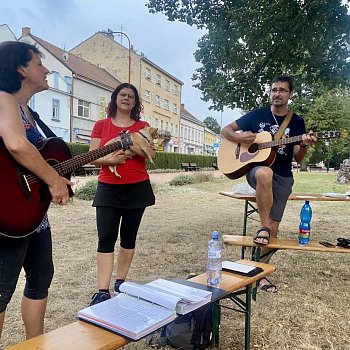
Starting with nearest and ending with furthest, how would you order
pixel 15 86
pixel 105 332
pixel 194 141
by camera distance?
pixel 105 332 < pixel 15 86 < pixel 194 141

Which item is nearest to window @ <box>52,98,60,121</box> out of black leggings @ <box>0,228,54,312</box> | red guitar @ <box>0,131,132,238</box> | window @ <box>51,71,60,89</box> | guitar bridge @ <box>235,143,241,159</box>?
window @ <box>51,71,60,89</box>

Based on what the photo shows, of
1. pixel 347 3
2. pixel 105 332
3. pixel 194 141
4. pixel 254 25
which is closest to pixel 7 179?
pixel 105 332

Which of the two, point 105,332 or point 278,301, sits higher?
point 105,332

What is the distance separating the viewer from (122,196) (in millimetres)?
3000

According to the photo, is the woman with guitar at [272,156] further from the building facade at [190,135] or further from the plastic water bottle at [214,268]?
the building facade at [190,135]

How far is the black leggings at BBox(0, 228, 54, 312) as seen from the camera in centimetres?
179

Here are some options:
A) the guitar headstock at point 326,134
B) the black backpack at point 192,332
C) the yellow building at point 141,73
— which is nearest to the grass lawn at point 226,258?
the black backpack at point 192,332

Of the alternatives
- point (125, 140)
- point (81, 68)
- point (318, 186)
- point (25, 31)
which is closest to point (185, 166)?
point (81, 68)

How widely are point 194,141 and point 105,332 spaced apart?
5885 cm

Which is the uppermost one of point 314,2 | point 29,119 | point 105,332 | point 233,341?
point 314,2

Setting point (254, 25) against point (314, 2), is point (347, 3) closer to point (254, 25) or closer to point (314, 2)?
point (314, 2)

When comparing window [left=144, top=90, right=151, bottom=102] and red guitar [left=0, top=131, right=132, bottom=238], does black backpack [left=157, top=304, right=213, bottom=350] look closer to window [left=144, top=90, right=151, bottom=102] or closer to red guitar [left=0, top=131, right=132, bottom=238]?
red guitar [left=0, top=131, right=132, bottom=238]

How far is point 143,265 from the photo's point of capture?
4414mm

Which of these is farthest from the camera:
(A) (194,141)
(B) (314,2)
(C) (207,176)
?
(A) (194,141)
